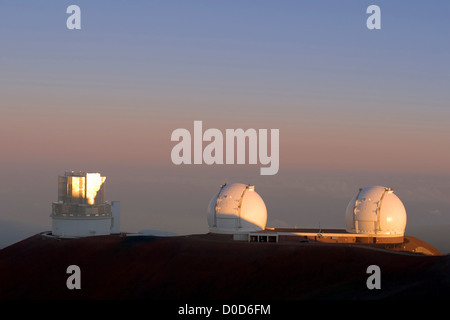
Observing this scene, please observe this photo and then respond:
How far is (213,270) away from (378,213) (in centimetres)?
1500

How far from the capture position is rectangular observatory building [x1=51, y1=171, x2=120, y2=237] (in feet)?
200

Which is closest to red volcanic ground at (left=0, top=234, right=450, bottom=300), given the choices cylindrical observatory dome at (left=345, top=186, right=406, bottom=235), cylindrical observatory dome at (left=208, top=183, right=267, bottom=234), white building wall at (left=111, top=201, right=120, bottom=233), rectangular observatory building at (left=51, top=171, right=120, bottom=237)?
cylindrical observatory dome at (left=208, top=183, right=267, bottom=234)

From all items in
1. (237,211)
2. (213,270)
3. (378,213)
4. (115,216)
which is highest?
(237,211)

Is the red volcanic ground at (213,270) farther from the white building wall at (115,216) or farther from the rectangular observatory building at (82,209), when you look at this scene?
the white building wall at (115,216)

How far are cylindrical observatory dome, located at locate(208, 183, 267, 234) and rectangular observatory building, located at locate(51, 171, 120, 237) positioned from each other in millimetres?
9933

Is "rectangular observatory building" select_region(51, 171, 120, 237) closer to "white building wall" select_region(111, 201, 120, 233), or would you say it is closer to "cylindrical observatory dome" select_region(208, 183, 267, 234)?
"white building wall" select_region(111, 201, 120, 233)

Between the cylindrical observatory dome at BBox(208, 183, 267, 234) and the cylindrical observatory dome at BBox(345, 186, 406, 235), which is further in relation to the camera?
the cylindrical observatory dome at BBox(208, 183, 267, 234)

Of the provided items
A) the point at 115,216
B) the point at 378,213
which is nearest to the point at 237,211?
the point at 378,213

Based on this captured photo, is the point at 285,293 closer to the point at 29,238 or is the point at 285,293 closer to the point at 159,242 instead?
the point at 159,242

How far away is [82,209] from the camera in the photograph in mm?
61031

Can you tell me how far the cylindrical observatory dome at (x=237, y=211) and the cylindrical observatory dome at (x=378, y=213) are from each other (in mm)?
7868

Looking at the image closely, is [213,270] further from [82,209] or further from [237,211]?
[82,209]
